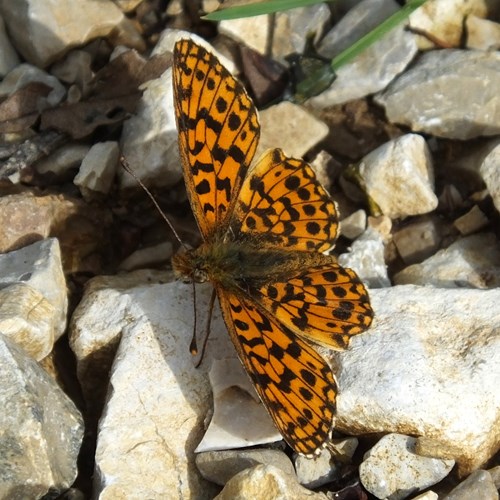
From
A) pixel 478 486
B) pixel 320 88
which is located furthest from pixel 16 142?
pixel 478 486

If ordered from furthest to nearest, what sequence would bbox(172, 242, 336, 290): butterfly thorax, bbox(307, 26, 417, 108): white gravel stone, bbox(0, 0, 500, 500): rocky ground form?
bbox(307, 26, 417, 108): white gravel stone < bbox(172, 242, 336, 290): butterfly thorax < bbox(0, 0, 500, 500): rocky ground

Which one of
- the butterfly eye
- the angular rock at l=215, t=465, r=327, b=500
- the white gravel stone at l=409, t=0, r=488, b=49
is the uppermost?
the white gravel stone at l=409, t=0, r=488, b=49

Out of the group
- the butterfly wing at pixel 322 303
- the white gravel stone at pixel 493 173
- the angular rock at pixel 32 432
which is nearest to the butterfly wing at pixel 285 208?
the butterfly wing at pixel 322 303

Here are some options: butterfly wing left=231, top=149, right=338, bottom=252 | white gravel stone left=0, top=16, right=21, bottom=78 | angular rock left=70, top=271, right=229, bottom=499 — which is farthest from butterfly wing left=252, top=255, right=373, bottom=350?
white gravel stone left=0, top=16, right=21, bottom=78

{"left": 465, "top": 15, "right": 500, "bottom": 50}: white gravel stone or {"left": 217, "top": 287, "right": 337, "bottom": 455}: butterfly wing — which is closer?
{"left": 217, "top": 287, "right": 337, "bottom": 455}: butterfly wing

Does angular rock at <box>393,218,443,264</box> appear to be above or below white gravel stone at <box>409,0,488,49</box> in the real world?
below

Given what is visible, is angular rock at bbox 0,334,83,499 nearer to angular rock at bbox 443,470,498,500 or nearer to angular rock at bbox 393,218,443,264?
angular rock at bbox 443,470,498,500

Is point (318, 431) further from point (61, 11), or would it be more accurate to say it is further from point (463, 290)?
point (61, 11)

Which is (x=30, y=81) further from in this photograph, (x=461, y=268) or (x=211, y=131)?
(x=461, y=268)

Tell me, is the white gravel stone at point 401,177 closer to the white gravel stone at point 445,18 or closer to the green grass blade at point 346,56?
the green grass blade at point 346,56
